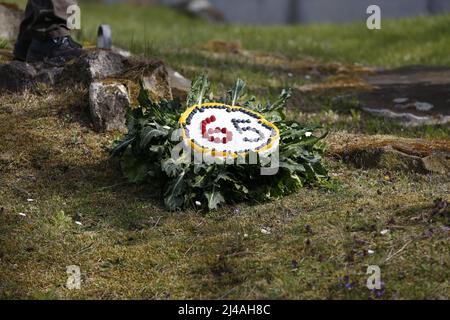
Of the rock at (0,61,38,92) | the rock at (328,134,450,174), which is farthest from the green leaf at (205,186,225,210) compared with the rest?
the rock at (0,61,38,92)

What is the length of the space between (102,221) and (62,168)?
1.06 m

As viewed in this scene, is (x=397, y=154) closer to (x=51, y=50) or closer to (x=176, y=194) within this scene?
(x=176, y=194)

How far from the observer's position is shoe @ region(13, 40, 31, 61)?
352 inches

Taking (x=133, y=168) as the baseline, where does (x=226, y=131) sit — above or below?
above

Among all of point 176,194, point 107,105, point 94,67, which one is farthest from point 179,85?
point 176,194

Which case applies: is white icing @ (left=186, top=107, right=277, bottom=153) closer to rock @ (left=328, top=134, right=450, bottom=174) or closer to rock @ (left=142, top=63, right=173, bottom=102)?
rock @ (left=328, top=134, right=450, bottom=174)

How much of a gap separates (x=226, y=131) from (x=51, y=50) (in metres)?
2.91

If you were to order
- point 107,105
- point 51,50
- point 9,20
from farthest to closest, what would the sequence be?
point 9,20
point 51,50
point 107,105

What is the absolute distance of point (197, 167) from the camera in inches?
254

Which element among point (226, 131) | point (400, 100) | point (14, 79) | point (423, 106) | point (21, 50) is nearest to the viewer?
point (226, 131)

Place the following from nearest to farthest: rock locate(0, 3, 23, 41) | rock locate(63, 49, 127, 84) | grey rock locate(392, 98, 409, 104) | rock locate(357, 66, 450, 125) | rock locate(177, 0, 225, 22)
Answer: rock locate(63, 49, 127, 84)
rock locate(357, 66, 450, 125)
grey rock locate(392, 98, 409, 104)
rock locate(0, 3, 23, 41)
rock locate(177, 0, 225, 22)

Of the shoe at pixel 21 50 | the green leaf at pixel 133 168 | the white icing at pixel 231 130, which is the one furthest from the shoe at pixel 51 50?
the white icing at pixel 231 130

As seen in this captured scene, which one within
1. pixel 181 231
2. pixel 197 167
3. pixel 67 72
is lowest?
pixel 181 231

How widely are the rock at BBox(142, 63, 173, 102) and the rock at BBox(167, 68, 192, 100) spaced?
0.15 meters
